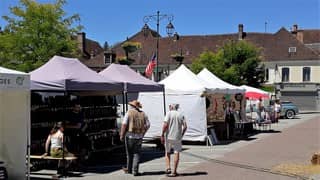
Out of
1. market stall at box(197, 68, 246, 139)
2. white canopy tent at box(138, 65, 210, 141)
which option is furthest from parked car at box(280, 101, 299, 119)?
white canopy tent at box(138, 65, 210, 141)

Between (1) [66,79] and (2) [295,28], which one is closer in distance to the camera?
(1) [66,79]

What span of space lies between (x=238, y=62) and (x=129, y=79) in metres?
43.9

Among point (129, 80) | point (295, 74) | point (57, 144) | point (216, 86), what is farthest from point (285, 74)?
point (57, 144)

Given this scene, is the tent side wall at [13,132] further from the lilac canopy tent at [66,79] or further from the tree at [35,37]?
the tree at [35,37]

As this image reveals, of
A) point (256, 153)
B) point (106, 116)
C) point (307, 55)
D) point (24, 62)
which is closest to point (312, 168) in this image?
point (256, 153)

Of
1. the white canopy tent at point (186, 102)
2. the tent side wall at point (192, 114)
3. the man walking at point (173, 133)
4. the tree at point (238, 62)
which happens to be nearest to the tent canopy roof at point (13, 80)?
the man walking at point (173, 133)

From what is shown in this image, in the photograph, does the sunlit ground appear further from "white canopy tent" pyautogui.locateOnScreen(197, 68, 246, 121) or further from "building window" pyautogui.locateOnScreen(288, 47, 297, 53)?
"building window" pyautogui.locateOnScreen(288, 47, 297, 53)

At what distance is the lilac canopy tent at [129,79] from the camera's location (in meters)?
16.9

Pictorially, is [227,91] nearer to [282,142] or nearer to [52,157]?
[282,142]

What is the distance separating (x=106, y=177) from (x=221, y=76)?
44.5 m

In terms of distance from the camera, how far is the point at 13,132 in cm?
1142

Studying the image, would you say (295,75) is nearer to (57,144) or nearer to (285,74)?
(285,74)

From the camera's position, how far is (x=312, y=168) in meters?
14.4

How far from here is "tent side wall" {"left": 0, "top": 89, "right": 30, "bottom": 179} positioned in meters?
11.3
